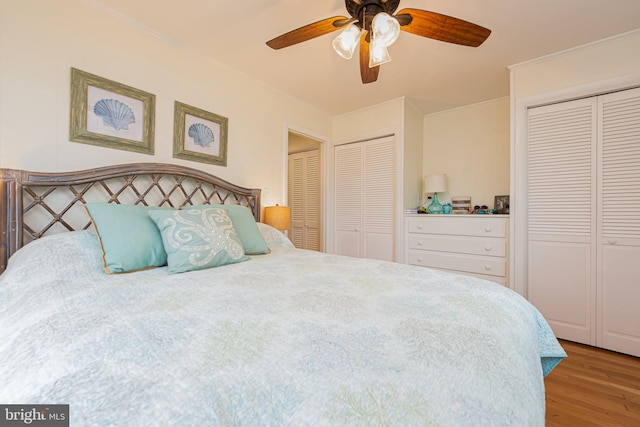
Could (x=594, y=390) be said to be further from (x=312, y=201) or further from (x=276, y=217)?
(x=312, y=201)

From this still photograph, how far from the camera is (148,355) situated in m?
0.59

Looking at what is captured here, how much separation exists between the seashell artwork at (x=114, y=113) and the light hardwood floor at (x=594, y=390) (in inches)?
125

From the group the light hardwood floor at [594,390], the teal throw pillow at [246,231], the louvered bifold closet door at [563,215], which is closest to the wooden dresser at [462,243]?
the louvered bifold closet door at [563,215]

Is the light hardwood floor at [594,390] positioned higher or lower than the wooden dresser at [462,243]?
lower

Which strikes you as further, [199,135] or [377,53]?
[199,135]

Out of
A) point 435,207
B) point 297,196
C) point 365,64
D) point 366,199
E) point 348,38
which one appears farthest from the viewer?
point 297,196

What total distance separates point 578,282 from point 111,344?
3.17 metres

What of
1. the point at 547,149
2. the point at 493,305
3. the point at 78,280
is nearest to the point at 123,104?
the point at 78,280

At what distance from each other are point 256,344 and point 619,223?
9.69 ft

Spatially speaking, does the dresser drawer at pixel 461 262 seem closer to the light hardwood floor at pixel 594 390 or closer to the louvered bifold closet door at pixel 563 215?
the louvered bifold closet door at pixel 563 215

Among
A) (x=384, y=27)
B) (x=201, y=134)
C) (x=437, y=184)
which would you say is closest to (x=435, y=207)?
(x=437, y=184)

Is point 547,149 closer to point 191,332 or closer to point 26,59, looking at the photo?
point 191,332

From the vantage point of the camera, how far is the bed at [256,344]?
18.3 inches

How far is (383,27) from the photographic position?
4.67 ft
